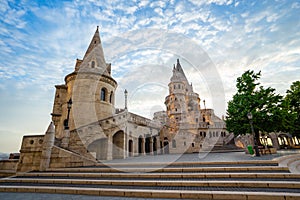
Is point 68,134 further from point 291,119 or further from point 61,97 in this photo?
point 291,119

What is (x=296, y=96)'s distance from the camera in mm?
23828

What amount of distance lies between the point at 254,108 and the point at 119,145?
16415 millimetres

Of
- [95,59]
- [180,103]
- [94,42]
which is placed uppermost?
[94,42]

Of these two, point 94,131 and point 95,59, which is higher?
point 95,59

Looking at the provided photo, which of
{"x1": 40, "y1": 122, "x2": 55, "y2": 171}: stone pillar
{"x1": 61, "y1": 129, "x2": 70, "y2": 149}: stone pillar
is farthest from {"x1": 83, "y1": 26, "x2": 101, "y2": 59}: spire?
{"x1": 40, "y1": 122, "x2": 55, "y2": 171}: stone pillar

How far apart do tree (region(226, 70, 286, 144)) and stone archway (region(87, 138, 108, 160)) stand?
15301mm

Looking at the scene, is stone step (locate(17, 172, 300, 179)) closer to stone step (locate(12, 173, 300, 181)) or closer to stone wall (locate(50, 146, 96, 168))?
stone step (locate(12, 173, 300, 181))

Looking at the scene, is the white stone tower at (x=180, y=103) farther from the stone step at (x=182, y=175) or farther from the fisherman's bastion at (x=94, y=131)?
the stone step at (x=182, y=175)

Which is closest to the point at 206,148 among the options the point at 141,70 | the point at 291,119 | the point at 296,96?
the point at 291,119

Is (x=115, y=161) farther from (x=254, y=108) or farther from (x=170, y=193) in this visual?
(x=254, y=108)

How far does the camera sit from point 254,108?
1697cm

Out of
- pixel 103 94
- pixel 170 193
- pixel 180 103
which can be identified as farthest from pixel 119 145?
pixel 180 103

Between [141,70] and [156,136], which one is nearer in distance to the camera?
[141,70]

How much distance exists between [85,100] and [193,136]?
66.6 feet
